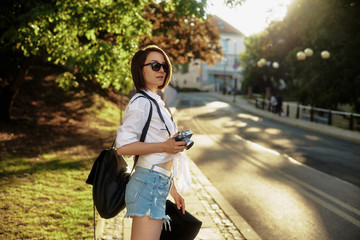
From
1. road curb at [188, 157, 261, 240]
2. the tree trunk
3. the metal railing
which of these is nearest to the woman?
road curb at [188, 157, 261, 240]

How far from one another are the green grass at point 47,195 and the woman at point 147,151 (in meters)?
2.54

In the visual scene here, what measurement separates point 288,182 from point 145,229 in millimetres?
5965

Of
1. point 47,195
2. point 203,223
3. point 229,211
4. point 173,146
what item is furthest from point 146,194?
point 47,195

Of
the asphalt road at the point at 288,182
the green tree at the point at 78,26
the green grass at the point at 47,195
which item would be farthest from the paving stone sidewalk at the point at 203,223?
the green tree at the point at 78,26

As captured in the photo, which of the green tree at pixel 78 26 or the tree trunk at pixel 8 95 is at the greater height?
the green tree at pixel 78 26

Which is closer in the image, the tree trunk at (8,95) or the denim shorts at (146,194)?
the denim shorts at (146,194)

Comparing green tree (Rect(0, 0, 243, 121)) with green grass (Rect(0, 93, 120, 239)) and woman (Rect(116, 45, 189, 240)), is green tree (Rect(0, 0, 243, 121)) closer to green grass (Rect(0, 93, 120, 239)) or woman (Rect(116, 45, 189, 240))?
green grass (Rect(0, 93, 120, 239))

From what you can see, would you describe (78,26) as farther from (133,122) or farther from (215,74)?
(215,74)

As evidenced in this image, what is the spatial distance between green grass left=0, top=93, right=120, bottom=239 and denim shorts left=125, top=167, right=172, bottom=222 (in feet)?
8.31

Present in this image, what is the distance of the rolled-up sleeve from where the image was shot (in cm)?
208

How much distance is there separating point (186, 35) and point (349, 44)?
33.2ft

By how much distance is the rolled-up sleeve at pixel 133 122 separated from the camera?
208cm

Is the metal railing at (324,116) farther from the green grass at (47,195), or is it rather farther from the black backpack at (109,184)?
the black backpack at (109,184)

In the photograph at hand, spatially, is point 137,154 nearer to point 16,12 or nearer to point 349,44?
point 16,12
